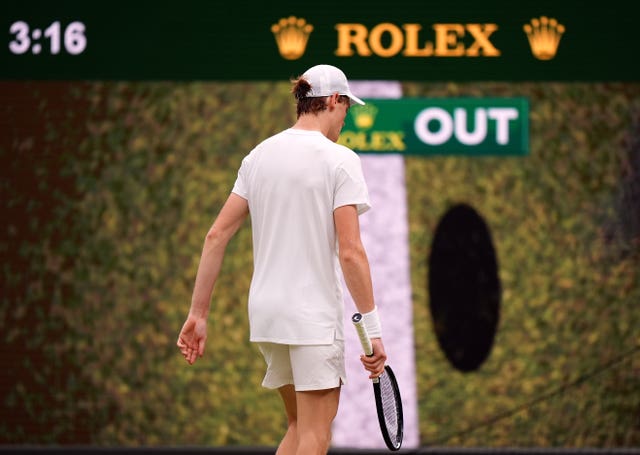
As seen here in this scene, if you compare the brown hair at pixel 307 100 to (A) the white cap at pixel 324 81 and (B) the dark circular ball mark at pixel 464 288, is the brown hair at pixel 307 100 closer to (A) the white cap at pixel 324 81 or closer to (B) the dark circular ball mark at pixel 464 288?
(A) the white cap at pixel 324 81

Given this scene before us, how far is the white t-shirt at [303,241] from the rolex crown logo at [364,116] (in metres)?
2.68

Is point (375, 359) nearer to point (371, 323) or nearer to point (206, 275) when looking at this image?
point (371, 323)

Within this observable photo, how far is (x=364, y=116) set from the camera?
710cm

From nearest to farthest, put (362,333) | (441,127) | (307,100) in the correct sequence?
(362,333) → (307,100) → (441,127)

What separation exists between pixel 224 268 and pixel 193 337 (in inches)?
105

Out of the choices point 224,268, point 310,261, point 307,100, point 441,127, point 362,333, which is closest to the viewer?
point 362,333

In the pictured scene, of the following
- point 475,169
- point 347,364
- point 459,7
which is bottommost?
point 347,364

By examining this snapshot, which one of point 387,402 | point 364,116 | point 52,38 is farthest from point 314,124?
point 52,38

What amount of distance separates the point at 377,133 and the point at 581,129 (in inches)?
45.5

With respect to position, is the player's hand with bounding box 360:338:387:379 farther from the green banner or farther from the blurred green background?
the green banner

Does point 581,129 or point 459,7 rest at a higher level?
point 459,7

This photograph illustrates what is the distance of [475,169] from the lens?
23.3 ft

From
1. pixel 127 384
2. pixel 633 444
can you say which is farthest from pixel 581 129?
pixel 127 384

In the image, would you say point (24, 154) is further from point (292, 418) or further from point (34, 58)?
point (292, 418)
